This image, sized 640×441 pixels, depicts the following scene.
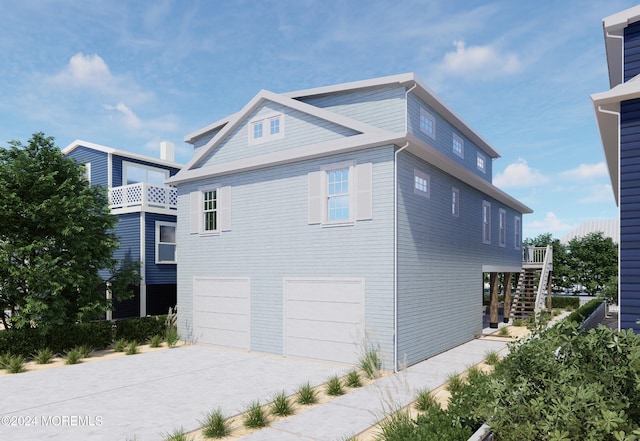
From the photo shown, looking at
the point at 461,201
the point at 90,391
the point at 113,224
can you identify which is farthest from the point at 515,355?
the point at 113,224

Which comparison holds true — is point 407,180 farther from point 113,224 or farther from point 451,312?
point 113,224

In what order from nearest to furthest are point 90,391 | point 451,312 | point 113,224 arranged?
point 90,391 → point 451,312 → point 113,224

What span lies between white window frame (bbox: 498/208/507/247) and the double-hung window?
16680 millimetres

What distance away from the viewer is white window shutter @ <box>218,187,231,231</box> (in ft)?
51.4

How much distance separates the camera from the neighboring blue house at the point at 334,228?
12125mm

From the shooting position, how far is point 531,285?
23891mm

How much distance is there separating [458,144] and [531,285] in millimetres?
10712

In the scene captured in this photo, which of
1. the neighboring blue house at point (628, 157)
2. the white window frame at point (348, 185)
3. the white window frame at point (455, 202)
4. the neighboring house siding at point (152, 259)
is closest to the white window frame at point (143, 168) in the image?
the neighboring house siding at point (152, 259)

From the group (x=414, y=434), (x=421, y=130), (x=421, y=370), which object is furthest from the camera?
(x=421, y=130)

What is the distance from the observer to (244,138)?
1545cm

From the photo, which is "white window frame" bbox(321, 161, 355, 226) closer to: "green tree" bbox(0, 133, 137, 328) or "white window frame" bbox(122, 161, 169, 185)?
"green tree" bbox(0, 133, 137, 328)

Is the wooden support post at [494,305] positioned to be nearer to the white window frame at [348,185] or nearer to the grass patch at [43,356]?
the white window frame at [348,185]

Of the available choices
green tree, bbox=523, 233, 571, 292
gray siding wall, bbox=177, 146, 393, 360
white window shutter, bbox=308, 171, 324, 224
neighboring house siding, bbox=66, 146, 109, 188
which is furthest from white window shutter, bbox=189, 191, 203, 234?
green tree, bbox=523, 233, 571, 292

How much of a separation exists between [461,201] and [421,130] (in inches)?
148
